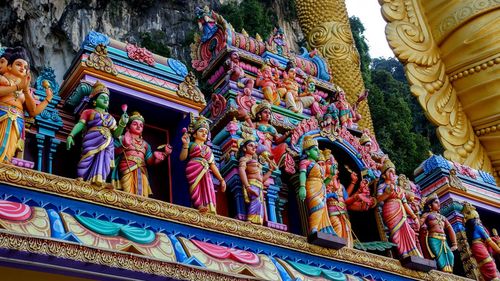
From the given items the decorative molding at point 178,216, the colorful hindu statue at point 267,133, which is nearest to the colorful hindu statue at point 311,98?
the colorful hindu statue at point 267,133

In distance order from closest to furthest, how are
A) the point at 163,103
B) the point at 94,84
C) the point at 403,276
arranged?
the point at 94,84 < the point at 163,103 < the point at 403,276

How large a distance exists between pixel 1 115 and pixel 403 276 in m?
4.94

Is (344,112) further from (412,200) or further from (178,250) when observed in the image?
(178,250)

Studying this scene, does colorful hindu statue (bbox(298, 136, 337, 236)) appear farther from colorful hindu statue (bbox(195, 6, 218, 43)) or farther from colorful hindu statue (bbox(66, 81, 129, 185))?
colorful hindu statue (bbox(195, 6, 218, 43))

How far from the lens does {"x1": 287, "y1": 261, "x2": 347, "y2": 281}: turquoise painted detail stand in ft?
26.2

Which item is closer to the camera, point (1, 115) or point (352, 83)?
point (1, 115)

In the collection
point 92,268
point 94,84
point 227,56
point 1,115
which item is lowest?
point 92,268

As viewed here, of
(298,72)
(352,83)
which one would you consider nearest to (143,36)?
(352,83)

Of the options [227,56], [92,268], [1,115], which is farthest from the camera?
[227,56]

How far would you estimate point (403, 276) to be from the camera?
9.01m

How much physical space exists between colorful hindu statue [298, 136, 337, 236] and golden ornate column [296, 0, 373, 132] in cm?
476

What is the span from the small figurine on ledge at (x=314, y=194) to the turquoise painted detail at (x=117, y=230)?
6.94 feet

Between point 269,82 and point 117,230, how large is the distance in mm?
4015

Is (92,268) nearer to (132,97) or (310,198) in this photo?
(132,97)
